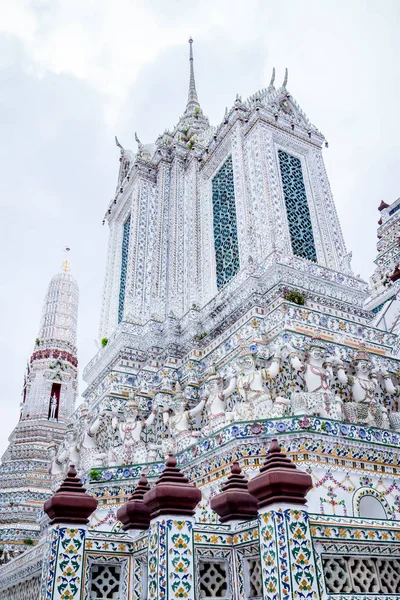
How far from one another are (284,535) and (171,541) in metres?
0.78

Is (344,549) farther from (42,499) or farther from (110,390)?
(42,499)

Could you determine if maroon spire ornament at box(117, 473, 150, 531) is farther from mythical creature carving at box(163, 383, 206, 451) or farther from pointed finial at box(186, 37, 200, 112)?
pointed finial at box(186, 37, 200, 112)

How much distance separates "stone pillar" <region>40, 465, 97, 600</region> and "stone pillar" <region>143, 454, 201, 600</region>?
453mm

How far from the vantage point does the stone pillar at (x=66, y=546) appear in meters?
3.61

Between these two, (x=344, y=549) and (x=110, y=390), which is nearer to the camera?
(x=344, y=549)

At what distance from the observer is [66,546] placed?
3.71 m

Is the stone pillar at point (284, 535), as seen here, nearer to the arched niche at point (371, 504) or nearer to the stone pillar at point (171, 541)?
the stone pillar at point (171, 541)

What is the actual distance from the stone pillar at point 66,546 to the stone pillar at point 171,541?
45 centimetres

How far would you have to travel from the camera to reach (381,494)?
257 inches

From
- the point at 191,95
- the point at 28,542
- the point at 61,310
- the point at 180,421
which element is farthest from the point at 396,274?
the point at 61,310

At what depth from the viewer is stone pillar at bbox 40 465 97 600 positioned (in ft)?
11.8

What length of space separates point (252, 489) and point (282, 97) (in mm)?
12649

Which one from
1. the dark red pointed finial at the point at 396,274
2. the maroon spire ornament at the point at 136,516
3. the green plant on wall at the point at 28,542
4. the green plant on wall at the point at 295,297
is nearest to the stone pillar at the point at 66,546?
the maroon spire ornament at the point at 136,516

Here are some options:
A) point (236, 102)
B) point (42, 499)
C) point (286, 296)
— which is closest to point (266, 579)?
point (286, 296)
